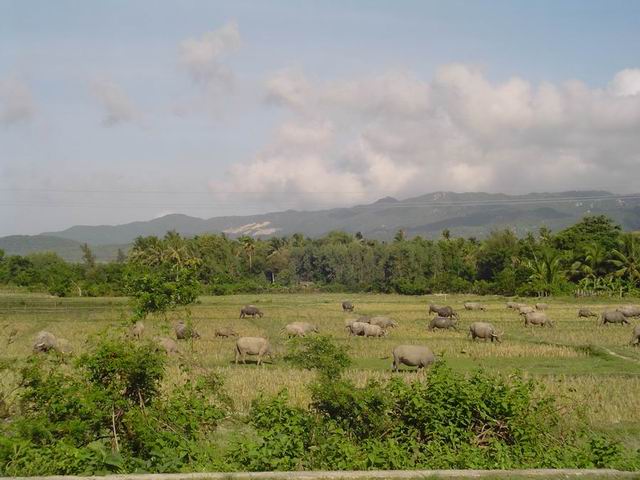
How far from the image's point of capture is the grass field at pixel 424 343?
15140mm

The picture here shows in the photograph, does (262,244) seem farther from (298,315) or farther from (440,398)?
(440,398)

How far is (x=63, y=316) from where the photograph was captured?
44156 mm

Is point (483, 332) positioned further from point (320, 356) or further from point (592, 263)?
point (592, 263)

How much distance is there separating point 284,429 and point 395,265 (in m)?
92.5

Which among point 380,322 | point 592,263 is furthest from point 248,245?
point 380,322

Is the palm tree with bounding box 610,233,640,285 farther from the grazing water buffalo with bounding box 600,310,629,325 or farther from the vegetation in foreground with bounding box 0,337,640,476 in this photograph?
the vegetation in foreground with bounding box 0,337,640,476

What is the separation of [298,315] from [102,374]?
123ft

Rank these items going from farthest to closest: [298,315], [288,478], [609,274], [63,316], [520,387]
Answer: [609,274] → [298,315] → [63,316] → [520,387] → [288,478]

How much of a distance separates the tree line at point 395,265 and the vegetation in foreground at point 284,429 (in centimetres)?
3684

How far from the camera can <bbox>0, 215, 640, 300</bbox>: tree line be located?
A: 6925 cm

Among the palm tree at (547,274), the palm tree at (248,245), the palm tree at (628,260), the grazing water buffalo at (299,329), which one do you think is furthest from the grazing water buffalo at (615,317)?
the palm tree at (248,245)

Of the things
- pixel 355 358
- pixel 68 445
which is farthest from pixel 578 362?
pixel 68 445

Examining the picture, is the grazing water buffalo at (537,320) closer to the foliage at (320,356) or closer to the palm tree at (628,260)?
the foliage at (320,356)

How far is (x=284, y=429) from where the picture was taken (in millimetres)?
10055
